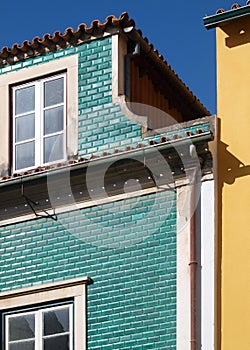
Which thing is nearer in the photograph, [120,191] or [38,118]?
[120,191]

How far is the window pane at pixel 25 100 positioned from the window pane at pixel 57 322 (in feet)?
11.2

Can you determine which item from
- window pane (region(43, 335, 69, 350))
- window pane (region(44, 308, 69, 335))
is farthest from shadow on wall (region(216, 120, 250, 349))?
window pane (region(43, 335, 69, 350))

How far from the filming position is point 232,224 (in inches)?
746

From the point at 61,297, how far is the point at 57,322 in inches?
13.8

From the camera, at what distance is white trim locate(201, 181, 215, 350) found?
1855cm

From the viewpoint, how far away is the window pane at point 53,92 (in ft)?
69.8

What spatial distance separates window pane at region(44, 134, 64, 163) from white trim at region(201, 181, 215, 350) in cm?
255

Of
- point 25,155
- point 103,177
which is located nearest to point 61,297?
point 103,177

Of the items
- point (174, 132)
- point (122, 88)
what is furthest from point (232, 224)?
point (122, 88)

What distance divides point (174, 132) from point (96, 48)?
224 cm

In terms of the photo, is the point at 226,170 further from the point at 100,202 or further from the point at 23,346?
the point at 23,346

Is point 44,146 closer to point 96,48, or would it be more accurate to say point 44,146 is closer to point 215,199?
point 96,48

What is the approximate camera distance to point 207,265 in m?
18.9

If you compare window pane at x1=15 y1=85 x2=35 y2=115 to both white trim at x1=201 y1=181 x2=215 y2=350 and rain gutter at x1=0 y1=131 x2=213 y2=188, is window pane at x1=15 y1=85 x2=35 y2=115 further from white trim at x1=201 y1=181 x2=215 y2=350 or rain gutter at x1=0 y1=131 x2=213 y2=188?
white trim at x1=201 y1=181 x2=215 y2=350
